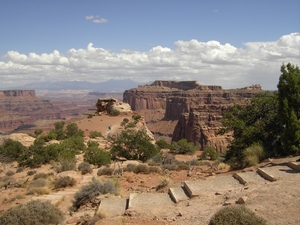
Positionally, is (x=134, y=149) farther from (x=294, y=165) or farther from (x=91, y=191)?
(x=294, y=165)

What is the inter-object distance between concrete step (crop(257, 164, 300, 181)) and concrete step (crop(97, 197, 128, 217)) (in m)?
5.50

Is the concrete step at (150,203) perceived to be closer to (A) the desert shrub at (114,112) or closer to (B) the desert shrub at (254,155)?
(B) the desert shrub at (254,155)

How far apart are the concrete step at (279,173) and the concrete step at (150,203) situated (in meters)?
3.83

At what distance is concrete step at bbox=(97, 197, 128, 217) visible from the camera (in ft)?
31.3

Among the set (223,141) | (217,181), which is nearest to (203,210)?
(217,181)

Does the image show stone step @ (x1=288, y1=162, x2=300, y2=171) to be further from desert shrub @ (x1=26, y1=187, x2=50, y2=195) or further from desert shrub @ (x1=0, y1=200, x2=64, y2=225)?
desert shrub @ (x1=26, y1=187, x2=50, y2=195)

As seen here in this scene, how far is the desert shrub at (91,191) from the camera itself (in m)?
11.7

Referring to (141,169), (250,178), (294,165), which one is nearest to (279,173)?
(294,165)

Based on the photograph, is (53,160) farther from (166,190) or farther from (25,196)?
(166,190)

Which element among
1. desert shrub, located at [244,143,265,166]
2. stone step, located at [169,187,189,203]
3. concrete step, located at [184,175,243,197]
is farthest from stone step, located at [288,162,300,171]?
stone step, located at [169,187,189,203]

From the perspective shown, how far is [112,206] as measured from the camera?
1045cm

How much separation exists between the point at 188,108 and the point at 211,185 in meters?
102

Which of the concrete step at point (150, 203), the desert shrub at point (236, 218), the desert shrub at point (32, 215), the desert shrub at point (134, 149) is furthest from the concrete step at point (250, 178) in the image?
the desert shrub at point (134, 149)

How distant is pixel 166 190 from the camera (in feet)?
40.5
